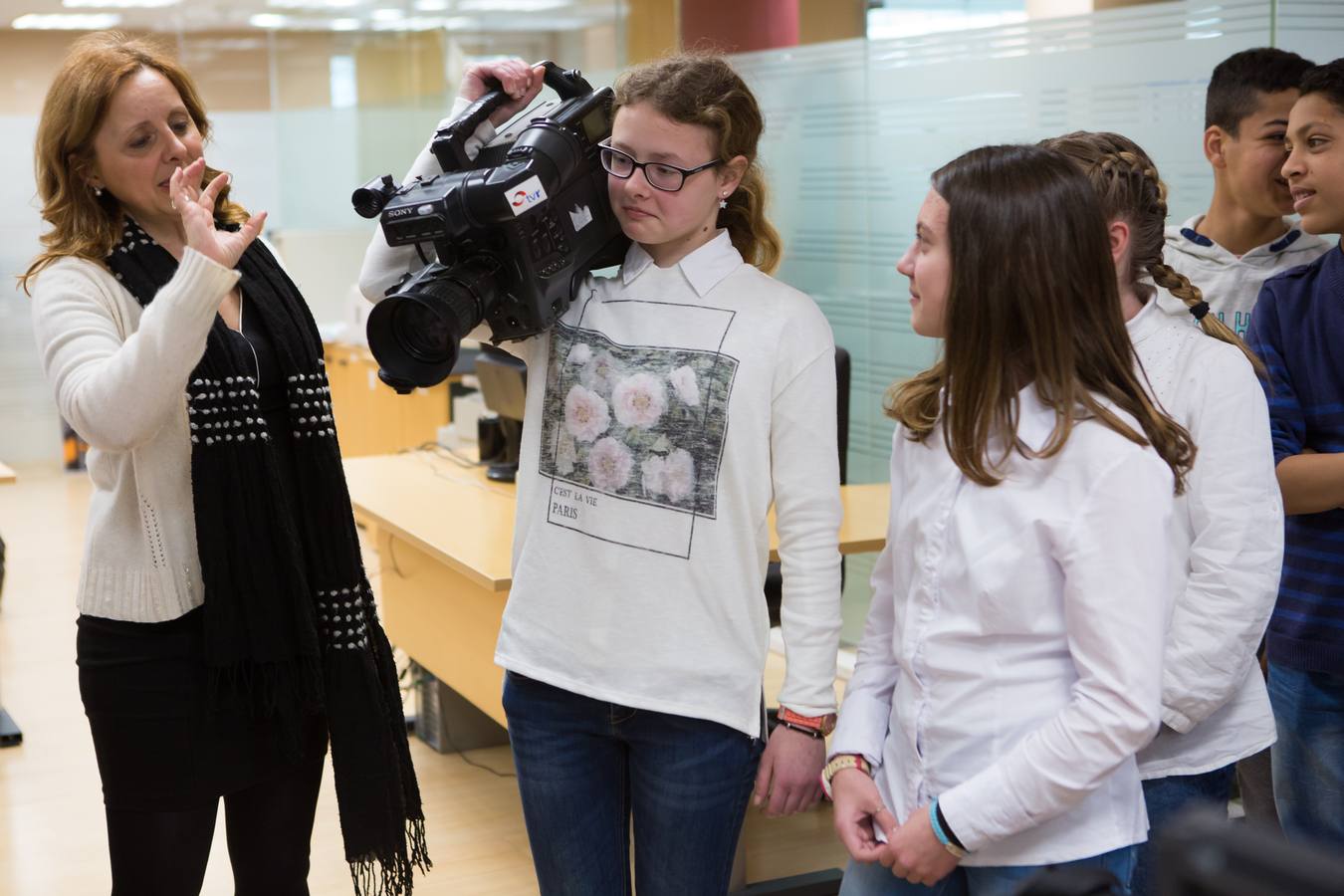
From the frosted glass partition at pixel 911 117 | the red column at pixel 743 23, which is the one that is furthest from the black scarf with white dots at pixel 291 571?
the red column at pixel 743 23

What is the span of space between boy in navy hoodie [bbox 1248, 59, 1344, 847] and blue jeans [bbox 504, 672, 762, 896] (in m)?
0.74

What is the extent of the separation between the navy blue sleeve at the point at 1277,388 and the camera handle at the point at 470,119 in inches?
37.2

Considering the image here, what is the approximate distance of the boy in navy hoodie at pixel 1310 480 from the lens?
1.65 m

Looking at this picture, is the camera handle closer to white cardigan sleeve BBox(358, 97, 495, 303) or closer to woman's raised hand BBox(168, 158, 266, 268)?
white cardigan sleeve BBox(358, 97, 495, 303)

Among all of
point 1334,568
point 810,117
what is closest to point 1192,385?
point 1334,568

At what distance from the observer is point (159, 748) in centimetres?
159

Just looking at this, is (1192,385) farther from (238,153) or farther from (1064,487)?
(238,153)

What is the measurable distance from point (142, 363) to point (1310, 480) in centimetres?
135

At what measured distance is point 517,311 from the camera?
1.40 meters

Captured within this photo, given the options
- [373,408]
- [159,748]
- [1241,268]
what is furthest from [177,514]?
[373,408]

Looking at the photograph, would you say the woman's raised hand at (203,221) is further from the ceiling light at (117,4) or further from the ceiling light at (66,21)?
the ceiling light at (66,21)

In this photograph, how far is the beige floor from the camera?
2.85m

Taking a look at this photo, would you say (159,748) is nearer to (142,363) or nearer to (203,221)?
(142,363)

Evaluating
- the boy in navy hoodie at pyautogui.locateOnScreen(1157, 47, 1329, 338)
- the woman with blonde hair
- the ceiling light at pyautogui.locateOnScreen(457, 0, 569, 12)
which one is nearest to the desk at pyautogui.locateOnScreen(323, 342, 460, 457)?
the ceiling light at pyautogui.locateOnScreen(457, 0, 569, 12)
